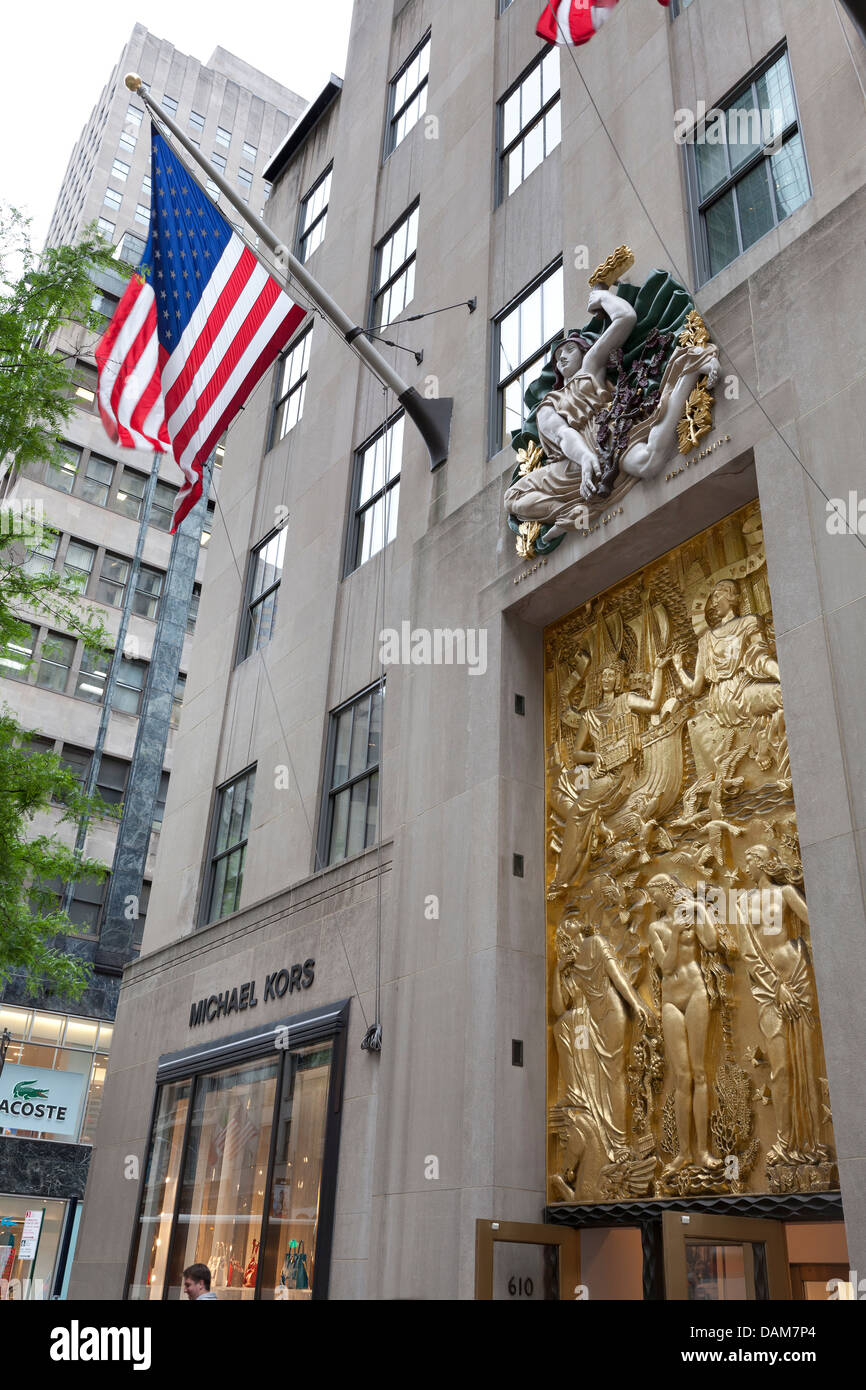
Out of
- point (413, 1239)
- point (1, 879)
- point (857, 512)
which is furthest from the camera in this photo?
point (1, 879)

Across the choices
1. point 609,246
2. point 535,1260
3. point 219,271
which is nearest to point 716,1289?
point 535,1260

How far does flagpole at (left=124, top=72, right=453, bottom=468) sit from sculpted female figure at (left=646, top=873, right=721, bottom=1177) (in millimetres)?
8330

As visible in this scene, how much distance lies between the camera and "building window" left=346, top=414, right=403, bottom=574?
1831cm

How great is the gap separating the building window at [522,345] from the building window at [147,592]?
30.7 metres

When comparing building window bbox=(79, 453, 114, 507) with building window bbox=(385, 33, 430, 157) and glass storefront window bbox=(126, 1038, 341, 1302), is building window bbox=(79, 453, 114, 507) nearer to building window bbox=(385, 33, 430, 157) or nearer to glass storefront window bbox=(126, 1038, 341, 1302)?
building window bbox=(385, 33, 430, 157)

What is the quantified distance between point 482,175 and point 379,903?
1225 cm

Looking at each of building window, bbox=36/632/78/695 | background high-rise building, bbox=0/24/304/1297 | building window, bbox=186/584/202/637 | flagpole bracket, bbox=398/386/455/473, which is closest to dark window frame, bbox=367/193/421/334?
flagpole bracket, bbox=398/386/455/473

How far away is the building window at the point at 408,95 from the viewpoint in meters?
22.1

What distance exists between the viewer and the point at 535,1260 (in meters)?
10.7

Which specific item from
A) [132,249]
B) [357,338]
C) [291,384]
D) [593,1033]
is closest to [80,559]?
[291,384]

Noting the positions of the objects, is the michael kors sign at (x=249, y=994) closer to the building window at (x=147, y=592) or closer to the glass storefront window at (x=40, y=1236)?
the glass storefront window at (x=40, y=1236)

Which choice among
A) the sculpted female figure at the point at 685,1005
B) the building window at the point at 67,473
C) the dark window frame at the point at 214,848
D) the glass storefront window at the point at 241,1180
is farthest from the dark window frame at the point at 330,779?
the building window at the point at 67,473

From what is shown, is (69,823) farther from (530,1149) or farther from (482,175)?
(530,1149)

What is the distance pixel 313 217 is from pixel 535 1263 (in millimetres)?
22831
